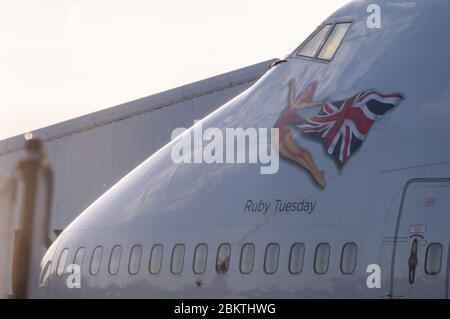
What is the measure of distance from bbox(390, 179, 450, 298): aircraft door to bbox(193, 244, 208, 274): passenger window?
11.4ft

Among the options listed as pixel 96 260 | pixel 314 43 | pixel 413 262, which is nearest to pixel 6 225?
pixel 96 260

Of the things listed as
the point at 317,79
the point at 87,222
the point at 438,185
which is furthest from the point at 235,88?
the point at 438,185

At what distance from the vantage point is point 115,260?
59.9 ft

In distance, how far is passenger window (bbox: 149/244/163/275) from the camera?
57.2 feet

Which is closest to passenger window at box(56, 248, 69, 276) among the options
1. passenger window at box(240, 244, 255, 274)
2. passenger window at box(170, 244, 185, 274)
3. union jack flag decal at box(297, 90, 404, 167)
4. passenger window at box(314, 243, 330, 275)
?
passenger window at box(170, 244, 185, 274)

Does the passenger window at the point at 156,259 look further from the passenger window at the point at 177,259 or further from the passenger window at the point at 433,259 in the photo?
the passenger window at the point at 433,259

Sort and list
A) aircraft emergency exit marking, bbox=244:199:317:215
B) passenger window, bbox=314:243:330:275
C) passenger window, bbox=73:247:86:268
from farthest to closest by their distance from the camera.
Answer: passenger window, bbox=73:247:86:268 < aircraft emergency exit marking, bbox=244:199:317:215 < passenger window, bbox=314:243:330:275

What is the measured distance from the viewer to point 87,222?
1925 cm

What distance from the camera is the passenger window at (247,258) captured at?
1600cm

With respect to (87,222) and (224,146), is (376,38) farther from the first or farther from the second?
(87,222)

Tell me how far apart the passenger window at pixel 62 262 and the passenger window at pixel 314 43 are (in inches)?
205

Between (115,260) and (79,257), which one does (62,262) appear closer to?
(79,257)

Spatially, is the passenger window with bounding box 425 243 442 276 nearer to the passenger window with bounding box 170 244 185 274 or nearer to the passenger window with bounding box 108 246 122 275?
the passenger window with bounding box 170 244 185 274

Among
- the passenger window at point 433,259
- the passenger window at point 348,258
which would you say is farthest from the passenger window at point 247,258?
the passenger window at point 433,259
